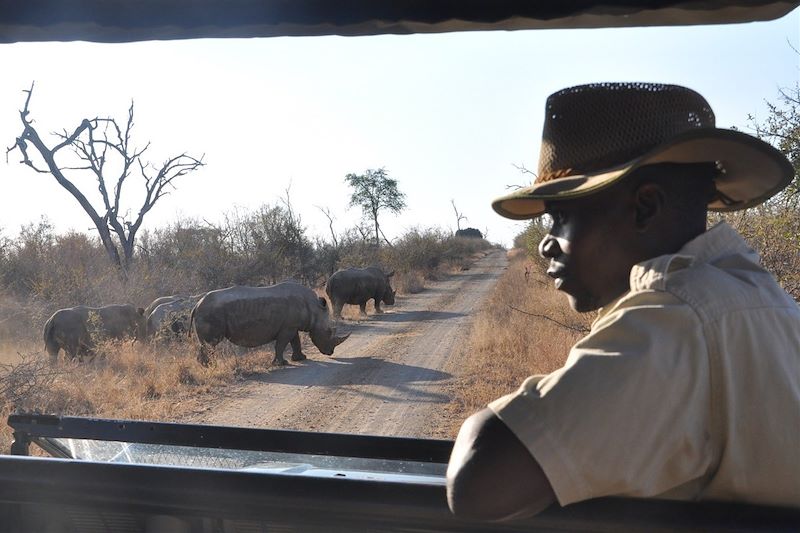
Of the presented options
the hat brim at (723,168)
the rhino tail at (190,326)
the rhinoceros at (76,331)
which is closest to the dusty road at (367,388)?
the rhino tail at (190,326)

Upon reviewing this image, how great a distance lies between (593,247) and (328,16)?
2.26ft

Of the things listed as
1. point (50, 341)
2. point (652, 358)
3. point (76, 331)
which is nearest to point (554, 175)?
point (652, 358)

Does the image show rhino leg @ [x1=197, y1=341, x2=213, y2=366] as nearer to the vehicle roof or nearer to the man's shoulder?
the vehicle roof

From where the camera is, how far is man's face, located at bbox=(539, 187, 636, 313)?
157 centimetres

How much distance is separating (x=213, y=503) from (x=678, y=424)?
0.82m

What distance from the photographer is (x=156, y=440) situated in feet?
8.57

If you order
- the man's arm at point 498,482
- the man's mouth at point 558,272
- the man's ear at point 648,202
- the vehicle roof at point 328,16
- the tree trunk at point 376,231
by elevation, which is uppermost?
the vehicle roof at point 328,16

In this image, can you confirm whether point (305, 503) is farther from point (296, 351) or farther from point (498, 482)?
point (296, 351)

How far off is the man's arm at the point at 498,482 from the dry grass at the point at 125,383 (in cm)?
644

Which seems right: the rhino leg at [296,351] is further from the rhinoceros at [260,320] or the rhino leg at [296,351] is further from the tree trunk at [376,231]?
the tree trunk at [376,231]

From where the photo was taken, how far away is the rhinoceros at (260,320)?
1380cm

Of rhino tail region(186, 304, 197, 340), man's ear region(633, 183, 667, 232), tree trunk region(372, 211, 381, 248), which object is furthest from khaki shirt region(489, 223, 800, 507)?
tree trunk region(372, 211, 381, 248)

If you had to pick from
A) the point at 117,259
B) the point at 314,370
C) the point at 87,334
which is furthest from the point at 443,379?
the point at 117,259

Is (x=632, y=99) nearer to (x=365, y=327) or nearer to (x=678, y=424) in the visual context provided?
(x=678, y=424)
